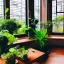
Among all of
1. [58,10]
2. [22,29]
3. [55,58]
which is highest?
[58,10]

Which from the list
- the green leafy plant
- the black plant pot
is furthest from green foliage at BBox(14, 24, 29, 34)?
the black plant pot

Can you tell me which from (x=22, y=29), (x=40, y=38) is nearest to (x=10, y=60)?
(x=40, y=38)

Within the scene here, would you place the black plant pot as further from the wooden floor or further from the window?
the window

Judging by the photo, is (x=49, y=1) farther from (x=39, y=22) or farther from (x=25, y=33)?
(x=25, y=33)

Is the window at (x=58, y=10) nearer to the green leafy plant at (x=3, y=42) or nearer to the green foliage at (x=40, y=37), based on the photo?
the green foliage at (x=40, y=37)

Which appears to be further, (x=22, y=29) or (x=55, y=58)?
(x=22, y=29)

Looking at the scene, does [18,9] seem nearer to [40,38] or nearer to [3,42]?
[40,38]

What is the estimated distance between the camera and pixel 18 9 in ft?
13.7

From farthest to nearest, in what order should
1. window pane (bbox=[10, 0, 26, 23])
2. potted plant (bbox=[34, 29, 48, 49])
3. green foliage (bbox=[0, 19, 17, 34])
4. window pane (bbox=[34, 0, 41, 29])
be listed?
window pane (bbox=[34, 0, 41, 29]), window pane (bbox=[10, 0, 26, 23]), potted plant (bbox=[34, 29, 48, 49]), green foliage (bbox=[0, 19, 17, 34])

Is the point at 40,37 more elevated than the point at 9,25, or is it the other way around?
the point at 9,25

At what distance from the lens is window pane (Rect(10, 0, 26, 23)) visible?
4.05 metres

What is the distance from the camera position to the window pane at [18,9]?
4.05 meters

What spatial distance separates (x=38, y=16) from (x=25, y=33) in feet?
2.03

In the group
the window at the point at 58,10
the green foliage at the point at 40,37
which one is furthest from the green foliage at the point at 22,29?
the window at the point at 58,10
